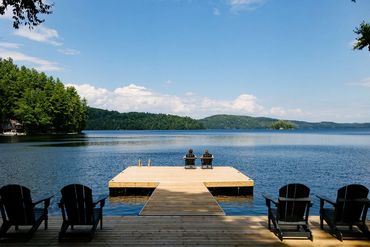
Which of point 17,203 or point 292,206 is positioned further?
point 292,206

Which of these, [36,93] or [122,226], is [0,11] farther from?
[36,93]

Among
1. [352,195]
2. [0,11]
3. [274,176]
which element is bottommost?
[274,176]

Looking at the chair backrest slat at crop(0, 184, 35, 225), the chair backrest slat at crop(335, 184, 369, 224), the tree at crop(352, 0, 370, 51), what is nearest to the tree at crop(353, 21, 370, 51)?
the tree at crop(352, 0, 370, 51)

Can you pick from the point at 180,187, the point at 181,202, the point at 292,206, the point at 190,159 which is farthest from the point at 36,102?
the point at 292,206

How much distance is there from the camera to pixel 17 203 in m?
6.93

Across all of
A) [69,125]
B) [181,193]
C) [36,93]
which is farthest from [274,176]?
[69,125]

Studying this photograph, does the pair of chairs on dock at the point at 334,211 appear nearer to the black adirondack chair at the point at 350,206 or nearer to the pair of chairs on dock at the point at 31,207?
the black adirondack chair at the point at 350,206

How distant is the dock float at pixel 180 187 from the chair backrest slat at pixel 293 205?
301 cm

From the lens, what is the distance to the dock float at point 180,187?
10.9 metres

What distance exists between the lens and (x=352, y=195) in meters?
7.09

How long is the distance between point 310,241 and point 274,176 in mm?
22042

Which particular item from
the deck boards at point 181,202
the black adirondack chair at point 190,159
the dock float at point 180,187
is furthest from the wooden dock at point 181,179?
the black adirondack chair at point 190,159

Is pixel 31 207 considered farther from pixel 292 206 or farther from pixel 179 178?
pixel 179 178

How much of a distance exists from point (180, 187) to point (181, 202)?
361 centimetres
